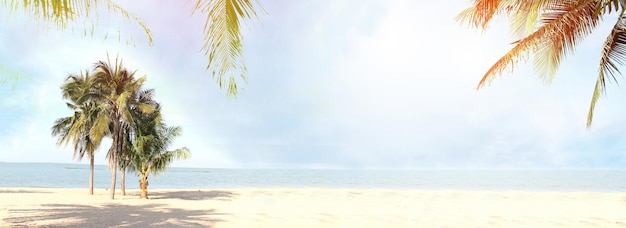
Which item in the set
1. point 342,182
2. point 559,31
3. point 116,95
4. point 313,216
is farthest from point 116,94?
point 342,182

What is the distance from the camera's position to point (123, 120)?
65.1 ft

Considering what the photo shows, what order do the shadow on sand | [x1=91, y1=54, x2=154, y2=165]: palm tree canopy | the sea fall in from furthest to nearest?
the sea < [x1=91, y1=54, x2=154, y2=165]: palm tree canopy < the shadow on sand

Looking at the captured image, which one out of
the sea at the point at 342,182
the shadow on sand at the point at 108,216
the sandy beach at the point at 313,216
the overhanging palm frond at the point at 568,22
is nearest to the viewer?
the overhanging palm frond at the point at 568,22

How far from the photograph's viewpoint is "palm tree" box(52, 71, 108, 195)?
19.4 metres

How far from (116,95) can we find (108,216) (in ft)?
26.8

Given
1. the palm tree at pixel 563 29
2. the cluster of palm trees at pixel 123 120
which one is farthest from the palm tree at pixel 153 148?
the palm tree at pixel 563 29

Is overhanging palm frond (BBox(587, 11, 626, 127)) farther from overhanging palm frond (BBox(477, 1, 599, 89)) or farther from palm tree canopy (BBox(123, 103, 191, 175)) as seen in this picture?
palm tree canopy (BBox(123, 103, 191, 175))

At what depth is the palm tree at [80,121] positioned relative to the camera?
1944 cm

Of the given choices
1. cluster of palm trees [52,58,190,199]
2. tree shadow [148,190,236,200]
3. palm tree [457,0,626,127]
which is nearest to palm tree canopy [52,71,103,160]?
cluster of palm trees [52,58,190,199]

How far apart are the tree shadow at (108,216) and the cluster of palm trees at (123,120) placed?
4.95 meters

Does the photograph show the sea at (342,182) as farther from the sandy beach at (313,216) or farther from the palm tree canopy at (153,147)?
the sandy beach at (313,216)

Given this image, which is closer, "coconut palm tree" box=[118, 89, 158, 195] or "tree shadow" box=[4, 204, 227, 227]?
"tree shadow" box=[4, 204, 227, 227]

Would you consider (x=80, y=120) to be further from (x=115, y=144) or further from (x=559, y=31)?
(x=559, y=31)

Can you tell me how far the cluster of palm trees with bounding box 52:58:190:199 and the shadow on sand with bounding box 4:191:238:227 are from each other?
16.2 feet
